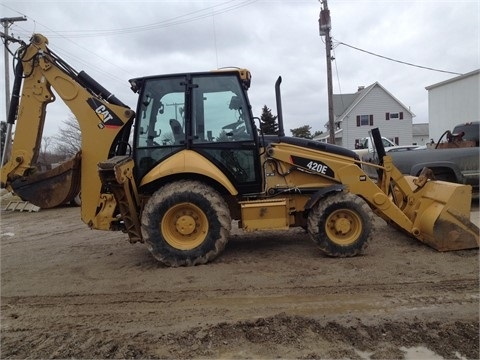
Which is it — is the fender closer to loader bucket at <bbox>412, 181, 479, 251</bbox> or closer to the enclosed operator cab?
the enclosed operator cab

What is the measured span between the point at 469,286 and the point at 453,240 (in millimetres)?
1270

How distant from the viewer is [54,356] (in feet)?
11.2

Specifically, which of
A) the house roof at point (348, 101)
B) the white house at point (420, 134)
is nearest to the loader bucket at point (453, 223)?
the house roof at point (348, 101)

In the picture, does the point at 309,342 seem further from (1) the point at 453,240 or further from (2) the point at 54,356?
(1) the point at 453,240

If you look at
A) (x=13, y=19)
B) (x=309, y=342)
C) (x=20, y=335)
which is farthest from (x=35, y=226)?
(x=13, y=19)

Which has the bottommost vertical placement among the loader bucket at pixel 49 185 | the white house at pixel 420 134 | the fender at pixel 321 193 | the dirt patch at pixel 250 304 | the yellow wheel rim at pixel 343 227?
the dirt patch at pixel 250 304

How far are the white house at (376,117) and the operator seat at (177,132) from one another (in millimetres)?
37187

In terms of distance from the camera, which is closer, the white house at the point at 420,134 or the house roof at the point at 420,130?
the white house at the point at 420,134

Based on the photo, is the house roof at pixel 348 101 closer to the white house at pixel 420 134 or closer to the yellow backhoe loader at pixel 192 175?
the white house at pixel 420 134

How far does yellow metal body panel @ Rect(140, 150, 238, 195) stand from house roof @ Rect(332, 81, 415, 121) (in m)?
36.7

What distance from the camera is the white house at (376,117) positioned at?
41219 millimetres

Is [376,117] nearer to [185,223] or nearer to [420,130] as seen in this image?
[420,130]

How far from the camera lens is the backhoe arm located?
5.86m

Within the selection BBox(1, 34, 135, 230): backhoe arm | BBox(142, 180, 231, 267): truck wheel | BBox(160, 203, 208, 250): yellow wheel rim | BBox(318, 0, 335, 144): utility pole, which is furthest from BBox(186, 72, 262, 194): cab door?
BBox(318, 0, 335, 144): utility pole
